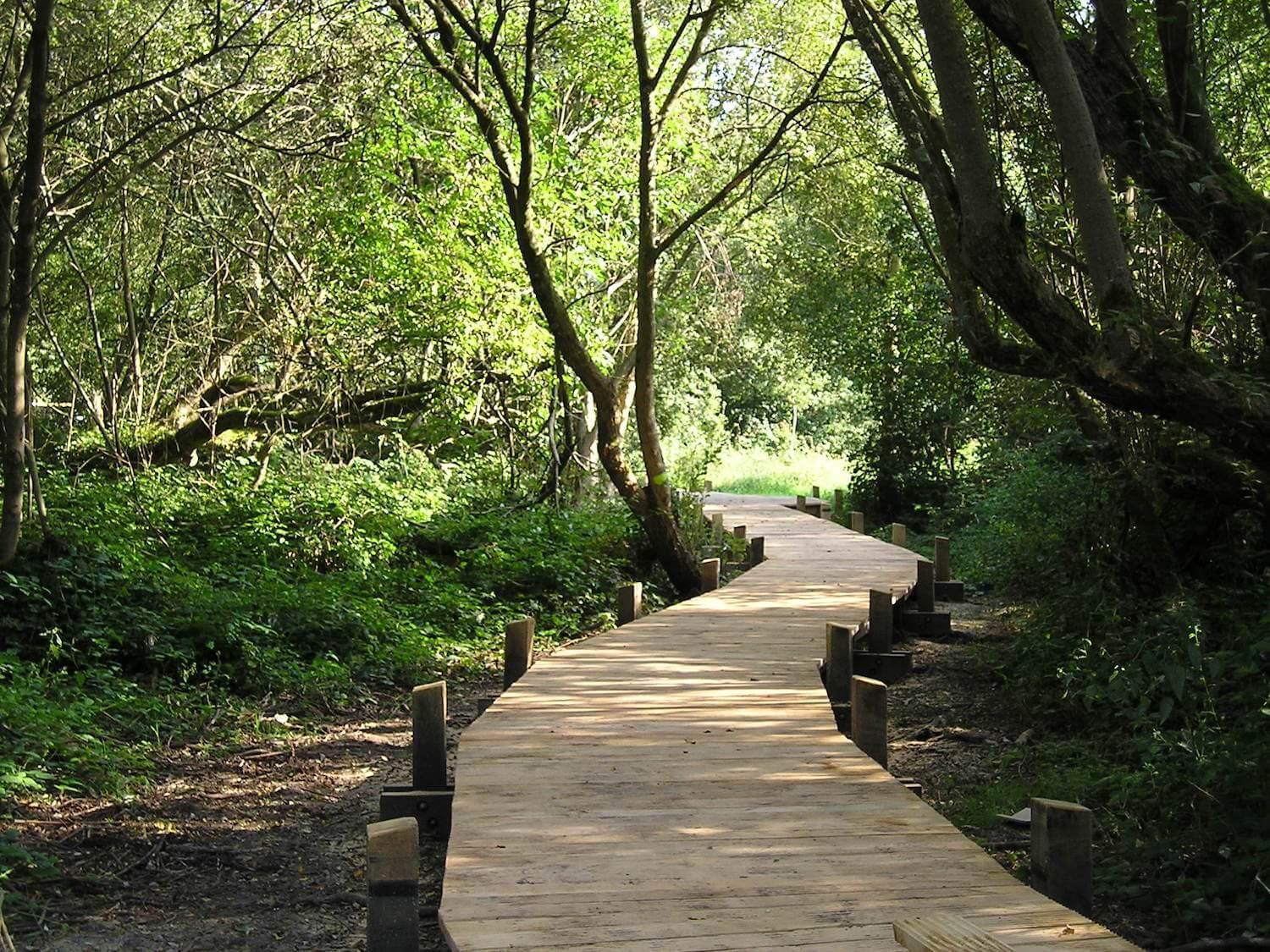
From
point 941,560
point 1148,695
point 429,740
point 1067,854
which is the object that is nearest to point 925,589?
point 941,560

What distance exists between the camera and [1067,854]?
4.84m

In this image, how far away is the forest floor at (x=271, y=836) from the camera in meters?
6.23

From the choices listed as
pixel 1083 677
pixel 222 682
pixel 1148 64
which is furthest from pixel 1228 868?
pixel 222 682

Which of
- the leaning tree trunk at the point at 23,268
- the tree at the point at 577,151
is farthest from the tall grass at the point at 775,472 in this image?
the leaning tree trunk at the point at 23,268

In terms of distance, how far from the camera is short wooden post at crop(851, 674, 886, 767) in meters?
7.04

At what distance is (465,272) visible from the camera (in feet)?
51.3

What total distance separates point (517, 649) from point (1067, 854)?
5.02 metres

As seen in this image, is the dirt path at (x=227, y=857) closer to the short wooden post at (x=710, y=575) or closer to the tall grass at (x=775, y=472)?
the short wooden post at (x=710, y=575)

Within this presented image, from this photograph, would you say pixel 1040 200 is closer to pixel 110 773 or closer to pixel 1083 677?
pixel 1083 677

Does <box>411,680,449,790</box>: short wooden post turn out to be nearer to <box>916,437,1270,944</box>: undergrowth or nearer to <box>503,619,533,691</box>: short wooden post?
<box>503,619,533,691</box>: short wooden post

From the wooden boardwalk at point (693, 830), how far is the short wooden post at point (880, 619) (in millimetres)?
1244

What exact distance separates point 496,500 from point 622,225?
4.09m

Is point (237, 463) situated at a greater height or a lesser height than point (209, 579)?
greater

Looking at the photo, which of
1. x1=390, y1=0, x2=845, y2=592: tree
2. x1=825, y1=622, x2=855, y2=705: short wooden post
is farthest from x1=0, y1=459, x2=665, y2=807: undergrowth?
x1=825, y1=622, x2=855, y2=705: short wooden post
